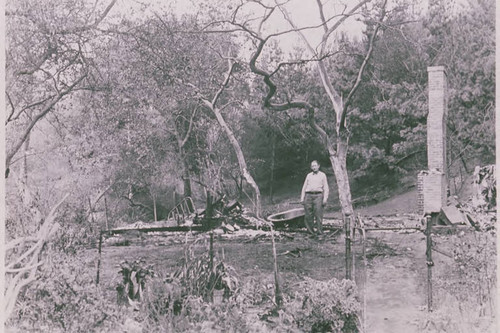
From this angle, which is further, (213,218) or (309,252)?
(213,218)

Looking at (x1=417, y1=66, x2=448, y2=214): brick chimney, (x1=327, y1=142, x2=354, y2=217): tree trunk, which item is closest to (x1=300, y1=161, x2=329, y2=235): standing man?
(x1=327, y1=142, x2=354, y2=217): tree trunk

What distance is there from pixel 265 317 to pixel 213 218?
20.8 ft

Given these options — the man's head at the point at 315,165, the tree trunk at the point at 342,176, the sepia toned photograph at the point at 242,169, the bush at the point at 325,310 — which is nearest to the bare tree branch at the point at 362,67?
the sepia toned photograph at the point at 242,169

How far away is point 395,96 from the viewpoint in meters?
15.3

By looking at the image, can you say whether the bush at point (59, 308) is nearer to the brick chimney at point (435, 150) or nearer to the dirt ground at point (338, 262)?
the dirt ground at point (338, 262)

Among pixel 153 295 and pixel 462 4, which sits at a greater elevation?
pixel 462 4

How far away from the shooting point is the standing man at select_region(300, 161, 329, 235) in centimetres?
1048

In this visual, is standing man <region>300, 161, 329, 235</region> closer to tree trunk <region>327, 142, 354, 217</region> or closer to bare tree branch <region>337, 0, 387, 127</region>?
tree trunk <region>327, 142, 354, 217</region>

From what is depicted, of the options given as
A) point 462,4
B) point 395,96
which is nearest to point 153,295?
point 462,4

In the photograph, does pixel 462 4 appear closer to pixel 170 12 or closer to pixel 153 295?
pixel 170 12

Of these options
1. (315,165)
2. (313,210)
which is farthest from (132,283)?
(313,210)

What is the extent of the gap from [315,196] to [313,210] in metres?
0.35

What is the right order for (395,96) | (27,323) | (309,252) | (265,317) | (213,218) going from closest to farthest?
1. (27,323)
2. (265,317)
3. (309,252)
4. (213,218)
5. (395,96)

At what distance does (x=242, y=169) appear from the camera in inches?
550
